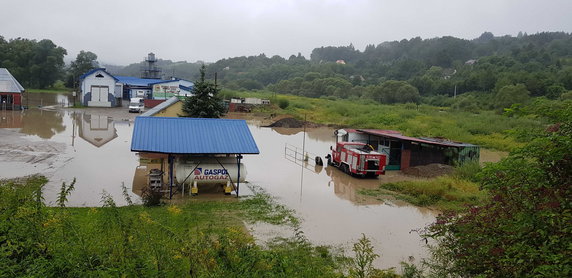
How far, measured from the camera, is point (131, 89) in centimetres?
6581

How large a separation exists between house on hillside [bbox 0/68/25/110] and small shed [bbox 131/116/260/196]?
116ft

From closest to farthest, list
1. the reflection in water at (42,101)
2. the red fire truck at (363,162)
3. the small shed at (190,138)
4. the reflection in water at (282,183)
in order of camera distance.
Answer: the reflection in water at (282,183), the small shed at (190,138), the red fire truck at (363,162), the reflection in water at (42,101)

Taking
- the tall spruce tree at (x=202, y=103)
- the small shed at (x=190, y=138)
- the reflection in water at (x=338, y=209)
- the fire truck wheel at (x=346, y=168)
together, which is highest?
the tall spruce tree at (x=202, y=103)

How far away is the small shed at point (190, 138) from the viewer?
56.1 ft

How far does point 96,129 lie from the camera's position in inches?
1476

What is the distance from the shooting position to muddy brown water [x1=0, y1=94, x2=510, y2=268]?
14.7 m

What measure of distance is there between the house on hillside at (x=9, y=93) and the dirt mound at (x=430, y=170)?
41152 millimetres

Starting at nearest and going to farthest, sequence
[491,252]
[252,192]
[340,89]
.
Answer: [491,252]
[252,192]
[340,89]

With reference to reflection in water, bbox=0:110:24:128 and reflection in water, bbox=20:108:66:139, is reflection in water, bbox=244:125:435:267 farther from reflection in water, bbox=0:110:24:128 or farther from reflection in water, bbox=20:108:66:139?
reflection in water, bbox=0:110:24:128

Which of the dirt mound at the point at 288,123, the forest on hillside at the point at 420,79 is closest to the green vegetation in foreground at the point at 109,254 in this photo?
the dirt mound at the point at 288,123

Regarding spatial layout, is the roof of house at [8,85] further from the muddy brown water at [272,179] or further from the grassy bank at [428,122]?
the grassy bank at [428,122]

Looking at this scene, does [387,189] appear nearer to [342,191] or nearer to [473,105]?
[342,191]

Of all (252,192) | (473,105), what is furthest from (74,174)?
(473,105)

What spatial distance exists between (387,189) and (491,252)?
50.9 ft
